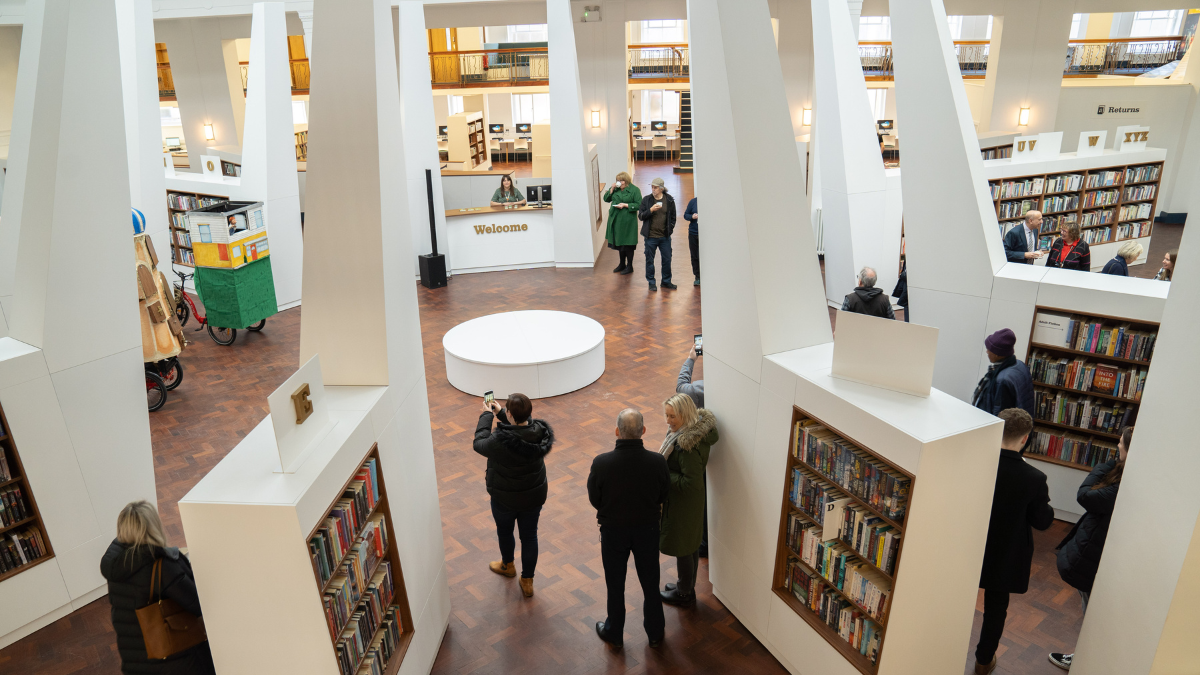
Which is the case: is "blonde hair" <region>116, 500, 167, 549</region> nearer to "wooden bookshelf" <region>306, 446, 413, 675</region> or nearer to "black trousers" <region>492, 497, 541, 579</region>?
"wooden bookshelf" <region>306, 446, 413, 675</region>

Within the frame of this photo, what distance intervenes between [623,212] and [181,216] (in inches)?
256

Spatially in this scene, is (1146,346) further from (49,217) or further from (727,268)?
(49,217)

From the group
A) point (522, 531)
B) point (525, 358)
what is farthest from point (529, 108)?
point (522, 531)

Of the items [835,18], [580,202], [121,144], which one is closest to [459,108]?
[580,202]

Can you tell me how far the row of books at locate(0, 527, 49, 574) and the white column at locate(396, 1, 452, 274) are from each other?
600 cm

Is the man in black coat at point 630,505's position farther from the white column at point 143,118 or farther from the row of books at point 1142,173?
the row of books at point 1142,173

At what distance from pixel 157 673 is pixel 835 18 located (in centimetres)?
896

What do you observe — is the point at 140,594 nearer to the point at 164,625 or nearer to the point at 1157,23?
the point at 164,625

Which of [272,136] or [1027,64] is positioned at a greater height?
[1027,64]

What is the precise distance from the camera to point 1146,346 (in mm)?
5184

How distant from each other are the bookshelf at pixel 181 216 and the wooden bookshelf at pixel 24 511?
6.91m

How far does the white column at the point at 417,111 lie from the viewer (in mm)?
10359

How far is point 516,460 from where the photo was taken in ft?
14.3

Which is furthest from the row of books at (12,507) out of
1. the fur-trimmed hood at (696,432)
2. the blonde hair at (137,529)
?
the fur-trimmed hood at (696,432)
